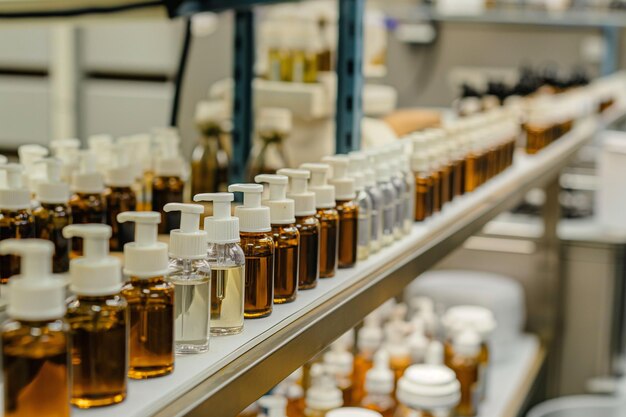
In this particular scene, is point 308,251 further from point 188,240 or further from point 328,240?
point 188,240

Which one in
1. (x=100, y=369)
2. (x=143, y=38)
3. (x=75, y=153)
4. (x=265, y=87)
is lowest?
(x=100, y=369)

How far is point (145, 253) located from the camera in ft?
2.31

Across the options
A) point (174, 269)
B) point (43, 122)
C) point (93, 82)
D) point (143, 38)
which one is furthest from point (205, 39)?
point (174, 269)

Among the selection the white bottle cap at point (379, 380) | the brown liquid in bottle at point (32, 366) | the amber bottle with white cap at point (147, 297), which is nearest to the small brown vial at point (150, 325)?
the amber bottle with white cap at point (147, 297)

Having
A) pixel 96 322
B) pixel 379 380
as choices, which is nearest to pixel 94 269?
pixel 96 322

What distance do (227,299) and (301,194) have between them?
20 centimetres

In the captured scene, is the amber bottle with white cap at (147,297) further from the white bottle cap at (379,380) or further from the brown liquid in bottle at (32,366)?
the white bottle cap at (379,380)

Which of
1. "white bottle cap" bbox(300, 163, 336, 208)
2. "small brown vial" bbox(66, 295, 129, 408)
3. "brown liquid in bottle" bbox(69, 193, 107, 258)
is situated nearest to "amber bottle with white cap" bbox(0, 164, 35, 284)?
"brown liquid in bottle" bbox(69, 193, 107, 258)

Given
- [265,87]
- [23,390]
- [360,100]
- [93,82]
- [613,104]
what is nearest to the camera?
[23,390]

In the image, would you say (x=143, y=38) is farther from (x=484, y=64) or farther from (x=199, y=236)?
(x=199, y=236)

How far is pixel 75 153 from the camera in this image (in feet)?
3.70

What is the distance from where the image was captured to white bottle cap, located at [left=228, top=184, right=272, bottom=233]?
0.86m

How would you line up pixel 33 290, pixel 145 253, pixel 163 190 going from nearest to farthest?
pixel 33 290, pixel 145 253, pixel 163 190

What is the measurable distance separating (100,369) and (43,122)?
4.27m
